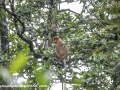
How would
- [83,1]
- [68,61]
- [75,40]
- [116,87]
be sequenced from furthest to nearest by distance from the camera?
[83,1]
[68,61]
[75,40]
[116,87]

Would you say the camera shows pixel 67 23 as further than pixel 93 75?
Yes

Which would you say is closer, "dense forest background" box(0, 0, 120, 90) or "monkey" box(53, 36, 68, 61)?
"dense forest background" box(0, 0, 120, 90)

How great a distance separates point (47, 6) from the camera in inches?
227

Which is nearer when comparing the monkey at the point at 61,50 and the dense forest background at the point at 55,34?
the dense forest background at the point at 55,34

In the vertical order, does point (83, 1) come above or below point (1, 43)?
above

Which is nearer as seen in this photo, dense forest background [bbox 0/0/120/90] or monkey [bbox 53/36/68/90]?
dense forest background [bbox 0/0/120/90]

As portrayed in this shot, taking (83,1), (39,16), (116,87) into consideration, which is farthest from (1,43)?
(116,87)

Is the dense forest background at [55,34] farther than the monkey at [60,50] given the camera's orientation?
No

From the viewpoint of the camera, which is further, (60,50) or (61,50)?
(60,50)

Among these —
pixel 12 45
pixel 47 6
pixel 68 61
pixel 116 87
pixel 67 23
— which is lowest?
pixel 116 87

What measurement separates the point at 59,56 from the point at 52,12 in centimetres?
89

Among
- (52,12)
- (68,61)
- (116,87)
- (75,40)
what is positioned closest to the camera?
(116,87)

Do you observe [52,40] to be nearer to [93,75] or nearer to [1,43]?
[1,43]

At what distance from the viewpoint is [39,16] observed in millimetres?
5680
